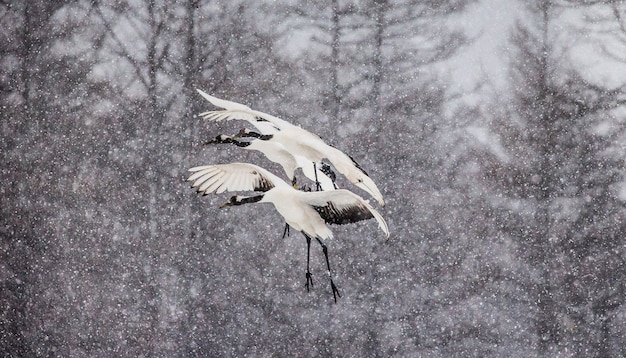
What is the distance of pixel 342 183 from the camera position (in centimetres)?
250

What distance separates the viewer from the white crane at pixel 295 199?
143cm

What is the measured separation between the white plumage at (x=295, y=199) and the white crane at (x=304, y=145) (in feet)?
0.12

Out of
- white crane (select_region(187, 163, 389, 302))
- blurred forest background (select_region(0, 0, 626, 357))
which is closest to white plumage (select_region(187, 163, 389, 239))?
white crane (select_region(187, 163, 389, 302))

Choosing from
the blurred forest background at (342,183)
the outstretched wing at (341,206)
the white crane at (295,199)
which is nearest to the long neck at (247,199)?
the white crane at (295,199)

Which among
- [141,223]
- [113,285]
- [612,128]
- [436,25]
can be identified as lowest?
[113,285]

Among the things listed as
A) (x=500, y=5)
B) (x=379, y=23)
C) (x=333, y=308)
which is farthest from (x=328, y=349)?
(x=500, y=5)

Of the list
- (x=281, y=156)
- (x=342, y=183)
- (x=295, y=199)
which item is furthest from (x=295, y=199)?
(x=342, y=183)

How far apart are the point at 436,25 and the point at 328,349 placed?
112cm

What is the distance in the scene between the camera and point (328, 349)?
2508 millimetres

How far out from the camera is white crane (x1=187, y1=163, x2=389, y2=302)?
4.70 ft

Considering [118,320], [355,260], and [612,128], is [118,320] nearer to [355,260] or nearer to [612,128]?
[355,260]

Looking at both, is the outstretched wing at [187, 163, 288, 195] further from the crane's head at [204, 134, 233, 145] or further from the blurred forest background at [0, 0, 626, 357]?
the blurred forest background at [0, 0, 626, 357]

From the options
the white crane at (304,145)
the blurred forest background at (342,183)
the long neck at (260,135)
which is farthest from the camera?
the blurred forest background at (342,183)

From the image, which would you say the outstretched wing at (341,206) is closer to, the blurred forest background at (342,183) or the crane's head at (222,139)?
the crane's head at (222,139)
